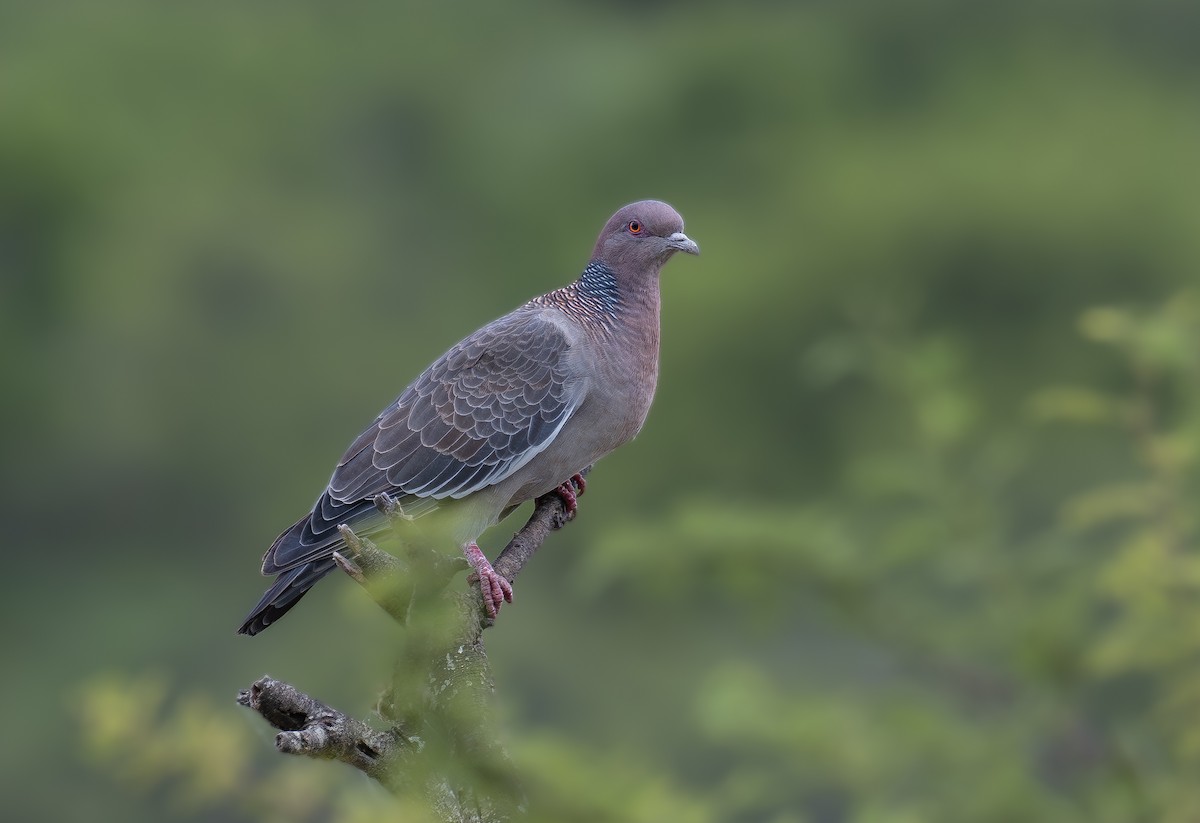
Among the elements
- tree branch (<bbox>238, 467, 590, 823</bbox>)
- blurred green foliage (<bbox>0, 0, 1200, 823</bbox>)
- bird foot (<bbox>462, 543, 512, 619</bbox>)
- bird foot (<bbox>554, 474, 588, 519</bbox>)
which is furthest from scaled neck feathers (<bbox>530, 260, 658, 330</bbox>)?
blurred green foliage (<bbox>0, 0, 1200, 823</bbox>)

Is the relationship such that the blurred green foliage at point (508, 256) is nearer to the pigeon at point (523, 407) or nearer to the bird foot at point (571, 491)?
the bird foot at point (571, 491)

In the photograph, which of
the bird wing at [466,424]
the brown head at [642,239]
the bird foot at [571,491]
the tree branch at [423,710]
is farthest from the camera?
the brown head at [642,239]

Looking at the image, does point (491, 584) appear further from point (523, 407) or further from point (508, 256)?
point (508, 256)

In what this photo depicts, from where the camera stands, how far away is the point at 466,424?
15.2 feet

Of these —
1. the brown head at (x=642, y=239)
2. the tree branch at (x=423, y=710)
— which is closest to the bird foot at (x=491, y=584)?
the tree branch at (x=423, y=710)

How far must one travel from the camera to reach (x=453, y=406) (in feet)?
15.5

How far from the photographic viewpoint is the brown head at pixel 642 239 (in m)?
4.78

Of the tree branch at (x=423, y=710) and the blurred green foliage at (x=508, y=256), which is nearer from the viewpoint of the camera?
the tree branch at (x=423, y=710)

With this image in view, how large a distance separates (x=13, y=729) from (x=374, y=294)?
6.93m

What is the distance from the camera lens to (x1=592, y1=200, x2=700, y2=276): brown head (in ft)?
15.7

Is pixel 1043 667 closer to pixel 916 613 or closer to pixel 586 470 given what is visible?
pixel 916 613

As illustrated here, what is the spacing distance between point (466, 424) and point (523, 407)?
177 mm

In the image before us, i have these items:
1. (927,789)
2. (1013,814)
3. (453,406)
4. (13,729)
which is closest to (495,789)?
(1013,814)

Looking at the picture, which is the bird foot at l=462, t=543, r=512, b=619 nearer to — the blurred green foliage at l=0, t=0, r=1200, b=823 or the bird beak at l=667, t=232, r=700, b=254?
the bird beak at l=667, t=232, r=700, b=254
